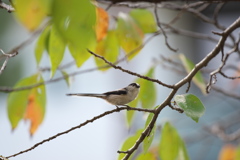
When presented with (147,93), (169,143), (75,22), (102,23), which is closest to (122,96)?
(147,93)

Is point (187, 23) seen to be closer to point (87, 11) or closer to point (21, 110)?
point (21, 110)

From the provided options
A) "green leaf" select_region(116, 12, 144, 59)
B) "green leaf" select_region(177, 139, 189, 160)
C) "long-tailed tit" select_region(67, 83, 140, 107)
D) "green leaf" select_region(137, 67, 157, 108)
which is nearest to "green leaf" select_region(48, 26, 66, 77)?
"green leaf" select_region(116, 12, 144, 59)

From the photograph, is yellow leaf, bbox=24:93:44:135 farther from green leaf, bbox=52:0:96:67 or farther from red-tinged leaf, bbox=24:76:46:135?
green leaf, bbox=52:0:96:67

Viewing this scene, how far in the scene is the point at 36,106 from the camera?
2.24 m

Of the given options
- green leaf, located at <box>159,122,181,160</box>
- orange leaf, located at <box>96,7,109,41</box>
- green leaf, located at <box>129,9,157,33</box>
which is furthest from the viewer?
green leaf, located at <box>129,9,157,33</box>

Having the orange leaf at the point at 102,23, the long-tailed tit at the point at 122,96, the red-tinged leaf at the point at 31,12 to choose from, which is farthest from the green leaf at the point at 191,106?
the long-tailed tit at the point at 122,96

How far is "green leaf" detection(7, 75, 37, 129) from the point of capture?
7.04ft

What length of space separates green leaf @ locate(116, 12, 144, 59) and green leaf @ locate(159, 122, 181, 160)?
42 centimetres

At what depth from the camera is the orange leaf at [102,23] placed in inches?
77.0

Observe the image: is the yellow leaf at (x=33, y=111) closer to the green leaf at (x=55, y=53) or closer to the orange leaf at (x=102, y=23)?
the orange leaf at (x=102, y=23)

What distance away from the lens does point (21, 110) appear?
2178 mm

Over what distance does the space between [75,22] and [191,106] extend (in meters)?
0.80

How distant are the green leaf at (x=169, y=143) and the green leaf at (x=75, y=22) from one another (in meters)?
1.28

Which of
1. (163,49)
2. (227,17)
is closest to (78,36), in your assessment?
(227,17)
